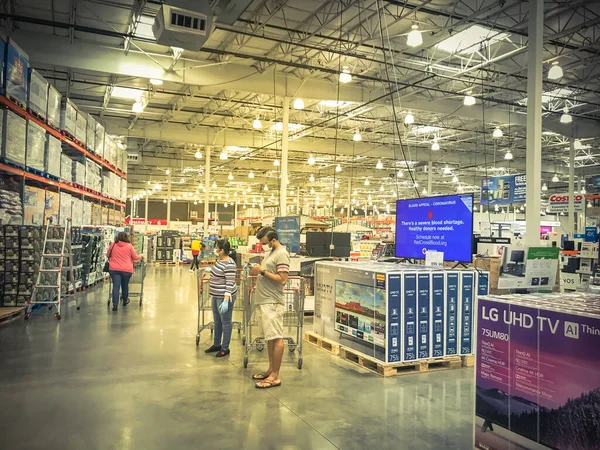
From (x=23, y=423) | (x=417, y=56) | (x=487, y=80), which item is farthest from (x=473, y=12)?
(x=23, y=423)

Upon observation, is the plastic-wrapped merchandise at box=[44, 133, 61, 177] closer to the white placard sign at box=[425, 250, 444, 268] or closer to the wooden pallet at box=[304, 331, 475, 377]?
the wooden pallet at box=[304, 331, 475, 377]

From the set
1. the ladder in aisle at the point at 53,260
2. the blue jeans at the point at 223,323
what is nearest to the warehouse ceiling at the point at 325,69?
the blue jeans at the point at 223,323

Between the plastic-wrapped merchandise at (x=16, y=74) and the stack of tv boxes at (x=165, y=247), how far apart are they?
18643 millimetres

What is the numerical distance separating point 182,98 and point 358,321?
1408cm

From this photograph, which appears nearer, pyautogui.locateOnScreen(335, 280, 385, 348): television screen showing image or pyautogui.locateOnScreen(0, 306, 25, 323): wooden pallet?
pyautogui.locateOnScreen(335, 280, 385, 348): television screen showing image

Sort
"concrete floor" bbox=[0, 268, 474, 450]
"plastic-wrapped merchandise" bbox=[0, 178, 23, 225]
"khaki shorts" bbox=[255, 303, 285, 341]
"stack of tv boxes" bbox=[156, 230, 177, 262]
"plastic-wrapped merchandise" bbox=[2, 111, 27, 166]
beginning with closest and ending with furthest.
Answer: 1. "concrete floor" bbox=[0, 268, 474, 450]
2. "khaki shorts" bbox=[255, 303, 285, 341]
3. "plastic-wrapped merchandise" bbox=[2, 111, 27, 166]
4. "plastic-wrapped merchandise" bbox=[0, 178, 23, 225]
5. "stack of tv boxes" bbox=[156, 230, 177, 262]

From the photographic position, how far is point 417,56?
13.9m

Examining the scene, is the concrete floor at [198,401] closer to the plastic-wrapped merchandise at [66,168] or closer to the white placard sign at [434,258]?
the white placard sign at [434,258]

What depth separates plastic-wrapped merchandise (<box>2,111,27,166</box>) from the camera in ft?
26.8

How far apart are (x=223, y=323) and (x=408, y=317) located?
2.50 m

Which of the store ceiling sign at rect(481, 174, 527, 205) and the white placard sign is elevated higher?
the store ceiling sign at rect(481, 174, 527, 205)

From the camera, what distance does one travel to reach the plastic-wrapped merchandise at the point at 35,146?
9195 millimetres

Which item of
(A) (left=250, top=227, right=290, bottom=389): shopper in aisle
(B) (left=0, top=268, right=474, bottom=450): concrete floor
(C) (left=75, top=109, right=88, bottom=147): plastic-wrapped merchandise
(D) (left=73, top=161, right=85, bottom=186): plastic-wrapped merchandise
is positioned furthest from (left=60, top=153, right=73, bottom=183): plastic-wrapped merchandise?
(A) (left=250, top=227, right=290, bottom=389): shopper in aisle

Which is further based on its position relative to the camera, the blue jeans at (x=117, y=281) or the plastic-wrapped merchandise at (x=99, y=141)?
the plastic-wrapped merchandise at (x=99, y=141)
